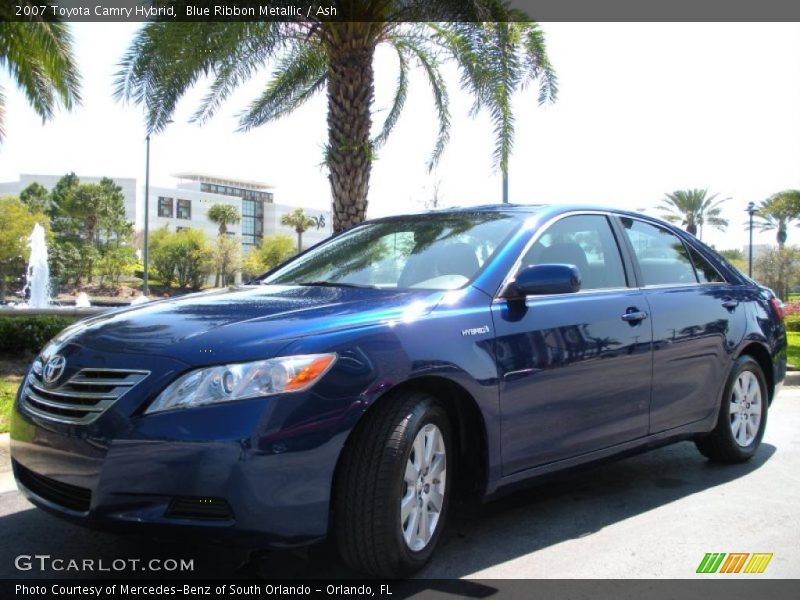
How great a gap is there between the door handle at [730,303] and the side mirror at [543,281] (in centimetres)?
183

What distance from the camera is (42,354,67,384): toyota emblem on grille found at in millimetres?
3168

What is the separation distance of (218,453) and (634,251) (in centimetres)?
292

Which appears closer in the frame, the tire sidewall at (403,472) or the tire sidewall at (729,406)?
the tire sidewall at (403,472)

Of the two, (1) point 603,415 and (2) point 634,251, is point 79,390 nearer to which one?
(1) point 603,415

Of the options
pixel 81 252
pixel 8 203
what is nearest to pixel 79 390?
pixel 8 203

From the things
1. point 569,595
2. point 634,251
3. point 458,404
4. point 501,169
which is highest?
point 501,169

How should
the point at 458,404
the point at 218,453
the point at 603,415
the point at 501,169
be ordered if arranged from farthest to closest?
the point at 501,169
the point at 603,415
the point at 458,404
the point at 218,453

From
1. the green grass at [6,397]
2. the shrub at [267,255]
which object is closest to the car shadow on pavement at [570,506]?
the green grass at [6,397]

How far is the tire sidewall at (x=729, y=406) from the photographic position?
5059mm

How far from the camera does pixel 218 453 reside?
2752mm

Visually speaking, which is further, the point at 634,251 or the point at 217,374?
the point at 634,251

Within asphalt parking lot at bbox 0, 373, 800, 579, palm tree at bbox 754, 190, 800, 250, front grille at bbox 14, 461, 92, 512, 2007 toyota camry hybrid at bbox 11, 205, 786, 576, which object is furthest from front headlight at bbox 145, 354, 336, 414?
palm tree at bbox 754, 190, 800, 250

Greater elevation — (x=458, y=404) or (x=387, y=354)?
(x=387, y=354)

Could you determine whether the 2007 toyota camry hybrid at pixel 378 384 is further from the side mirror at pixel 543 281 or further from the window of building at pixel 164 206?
the window of building at pixel 164 206
